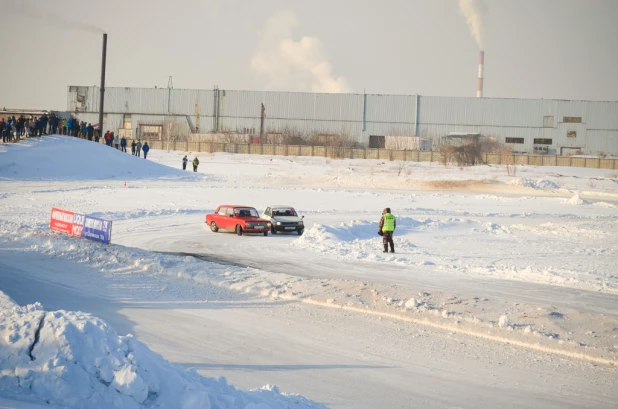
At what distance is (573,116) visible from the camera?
303ft

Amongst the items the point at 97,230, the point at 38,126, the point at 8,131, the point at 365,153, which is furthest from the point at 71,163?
the point at 365,153

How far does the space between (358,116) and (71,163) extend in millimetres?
51221

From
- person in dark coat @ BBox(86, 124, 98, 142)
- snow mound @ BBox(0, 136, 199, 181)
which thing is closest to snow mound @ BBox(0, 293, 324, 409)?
snow mound @ BBox(0, 136, 199, 181)

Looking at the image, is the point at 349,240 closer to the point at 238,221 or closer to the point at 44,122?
the point at 238,221

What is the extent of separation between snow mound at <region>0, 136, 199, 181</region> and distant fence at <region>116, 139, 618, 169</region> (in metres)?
28.7

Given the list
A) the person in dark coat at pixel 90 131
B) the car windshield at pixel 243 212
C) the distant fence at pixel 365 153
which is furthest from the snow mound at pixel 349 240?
the distant fence at pixel 365 153

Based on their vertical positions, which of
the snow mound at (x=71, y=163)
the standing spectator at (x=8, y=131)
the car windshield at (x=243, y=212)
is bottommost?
the car windshield at (x=243, y=212)

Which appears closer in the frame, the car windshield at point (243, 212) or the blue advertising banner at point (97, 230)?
the blue advertising banner at point (97, 230)

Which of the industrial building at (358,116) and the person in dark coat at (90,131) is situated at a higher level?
the industrial building at (358,116)

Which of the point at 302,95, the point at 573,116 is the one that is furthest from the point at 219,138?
the point at 573,116

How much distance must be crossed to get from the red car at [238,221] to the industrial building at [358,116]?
65.5 meters

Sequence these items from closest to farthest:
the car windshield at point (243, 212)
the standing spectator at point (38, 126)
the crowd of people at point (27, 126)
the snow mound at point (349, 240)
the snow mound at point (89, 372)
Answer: the snow mound at point (89, 372)
the snow mound at point (349, 240)
the car windshield at point (243, 212)
the crowd of people at point (27, 126)
the standing spectator at point (38, 126)

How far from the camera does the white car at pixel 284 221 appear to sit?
99.5 ft

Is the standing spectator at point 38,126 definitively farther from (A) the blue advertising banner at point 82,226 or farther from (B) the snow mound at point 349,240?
(B) the snow mound at point 349,240
